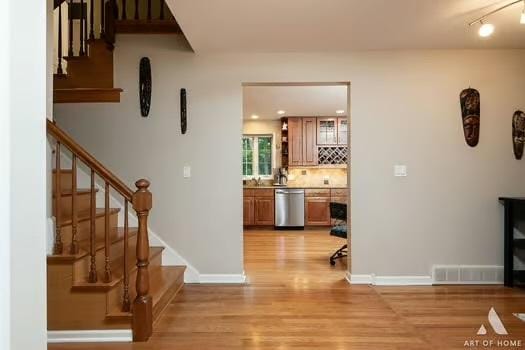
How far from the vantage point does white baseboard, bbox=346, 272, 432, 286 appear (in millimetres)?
3859

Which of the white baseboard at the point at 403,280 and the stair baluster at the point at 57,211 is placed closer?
the stair baluster at the point at 57,211

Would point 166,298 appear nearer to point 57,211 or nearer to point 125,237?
point 125,237

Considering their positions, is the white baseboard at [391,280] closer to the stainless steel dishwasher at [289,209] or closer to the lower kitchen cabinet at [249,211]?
the stainless steel dishwasher at [289,209]

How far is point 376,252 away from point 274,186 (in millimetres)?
4341

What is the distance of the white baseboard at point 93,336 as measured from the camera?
100.0 inches

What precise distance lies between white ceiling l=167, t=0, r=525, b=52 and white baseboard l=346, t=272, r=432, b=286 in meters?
2.32

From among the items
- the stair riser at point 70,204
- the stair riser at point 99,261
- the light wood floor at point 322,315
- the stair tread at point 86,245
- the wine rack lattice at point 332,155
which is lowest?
the light wood floor at point 322,315

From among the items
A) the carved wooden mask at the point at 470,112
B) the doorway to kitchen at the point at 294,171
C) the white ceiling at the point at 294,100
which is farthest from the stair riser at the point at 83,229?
the carved wooden mask at the point at 470,112

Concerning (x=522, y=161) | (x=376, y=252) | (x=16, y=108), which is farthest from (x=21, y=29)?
(x=522, y=161)

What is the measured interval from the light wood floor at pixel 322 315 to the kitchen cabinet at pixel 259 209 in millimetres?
3399

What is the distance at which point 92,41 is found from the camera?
150 inches

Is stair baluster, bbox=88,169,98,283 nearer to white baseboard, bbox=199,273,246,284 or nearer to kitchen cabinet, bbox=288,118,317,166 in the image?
white baseboard, bbox=199,273,246,284

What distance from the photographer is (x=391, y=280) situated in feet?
12.7

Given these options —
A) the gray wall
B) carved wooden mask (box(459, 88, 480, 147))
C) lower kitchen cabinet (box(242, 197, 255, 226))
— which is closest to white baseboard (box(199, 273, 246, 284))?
the gray wall
